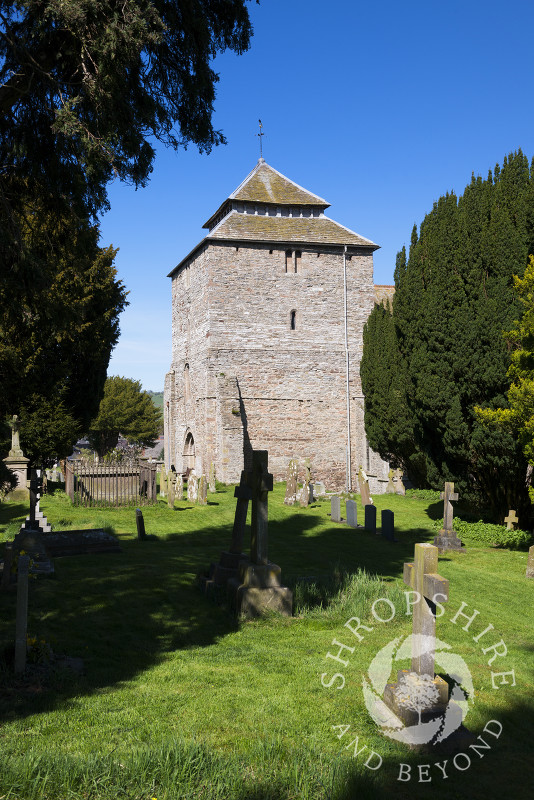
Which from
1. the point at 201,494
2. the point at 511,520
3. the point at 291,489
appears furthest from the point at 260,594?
the point at 291,489

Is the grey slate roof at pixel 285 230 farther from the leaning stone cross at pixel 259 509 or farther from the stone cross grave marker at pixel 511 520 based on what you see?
the leaning stone cross at pixel 259 509

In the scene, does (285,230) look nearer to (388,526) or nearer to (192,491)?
(192,491)

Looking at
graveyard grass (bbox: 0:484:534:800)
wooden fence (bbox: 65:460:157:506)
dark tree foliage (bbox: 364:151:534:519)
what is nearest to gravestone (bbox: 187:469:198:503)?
wooden fence (bbox: 65:460:157:506)

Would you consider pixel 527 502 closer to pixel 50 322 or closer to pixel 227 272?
pixel 50 322

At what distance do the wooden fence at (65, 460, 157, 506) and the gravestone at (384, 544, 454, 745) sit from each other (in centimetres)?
1431

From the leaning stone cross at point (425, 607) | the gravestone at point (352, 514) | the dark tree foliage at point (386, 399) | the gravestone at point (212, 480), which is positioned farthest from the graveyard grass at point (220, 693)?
the gravestone at point (212, 480)

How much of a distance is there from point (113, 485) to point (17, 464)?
2.84m

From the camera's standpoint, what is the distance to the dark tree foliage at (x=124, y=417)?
5138 centimetres

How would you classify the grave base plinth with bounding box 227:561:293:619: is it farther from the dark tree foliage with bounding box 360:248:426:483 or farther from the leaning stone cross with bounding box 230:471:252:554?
the dark tree foliage with bounding box 360:248:426:483

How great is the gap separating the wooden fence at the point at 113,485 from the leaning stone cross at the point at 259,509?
1054 centimetres

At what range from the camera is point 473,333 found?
1491 cm

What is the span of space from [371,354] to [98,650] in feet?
70.4

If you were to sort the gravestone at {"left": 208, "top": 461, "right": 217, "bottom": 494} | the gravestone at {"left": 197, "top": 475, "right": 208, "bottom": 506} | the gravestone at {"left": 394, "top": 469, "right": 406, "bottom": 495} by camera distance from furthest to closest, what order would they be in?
the gravestone at {"left": 394, "top": 469, "right": 406, "bottom": 495} < the gravestone at {"left": 208, "top": 461, "right": 217, "bottom": 494} < the gravestone at {"left": 197, "top": 475, "right": 208, "bottom": 506}

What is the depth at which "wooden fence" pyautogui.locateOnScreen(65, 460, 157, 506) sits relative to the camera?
18.4 meters
